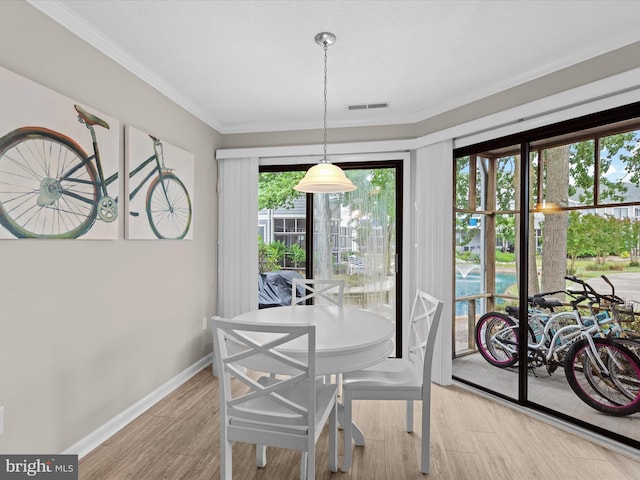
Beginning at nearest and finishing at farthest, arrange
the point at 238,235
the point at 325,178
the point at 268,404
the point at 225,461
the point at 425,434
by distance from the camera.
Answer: the point at 225,461, the point at 268,404, the point at 425,434, the point at 325,178, the point at 238,235

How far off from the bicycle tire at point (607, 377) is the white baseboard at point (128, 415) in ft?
9.96

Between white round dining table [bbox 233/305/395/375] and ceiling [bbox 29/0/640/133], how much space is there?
176cm

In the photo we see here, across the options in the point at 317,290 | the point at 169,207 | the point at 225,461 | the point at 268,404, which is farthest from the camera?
A: the point at 317,290

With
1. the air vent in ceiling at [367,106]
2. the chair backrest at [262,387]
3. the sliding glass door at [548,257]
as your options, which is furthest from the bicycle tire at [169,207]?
the sliding glass door at [548,257]

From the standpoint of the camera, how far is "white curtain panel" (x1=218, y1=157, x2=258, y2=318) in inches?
149

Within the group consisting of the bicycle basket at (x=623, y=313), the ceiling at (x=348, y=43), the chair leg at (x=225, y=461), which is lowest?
the chair leg at (x=225, y=461)

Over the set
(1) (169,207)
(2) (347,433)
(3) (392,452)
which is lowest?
(3) (392,452)

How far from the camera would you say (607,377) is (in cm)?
233

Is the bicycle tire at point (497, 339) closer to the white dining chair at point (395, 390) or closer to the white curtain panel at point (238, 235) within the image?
the white dining chair at point (395, 390)

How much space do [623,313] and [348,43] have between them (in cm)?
245

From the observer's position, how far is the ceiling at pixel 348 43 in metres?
1.94

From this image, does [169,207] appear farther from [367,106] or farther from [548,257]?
[548,257]

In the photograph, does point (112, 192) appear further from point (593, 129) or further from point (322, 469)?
point (593, 129)

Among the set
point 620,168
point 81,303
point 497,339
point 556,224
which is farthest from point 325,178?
point 497,339
